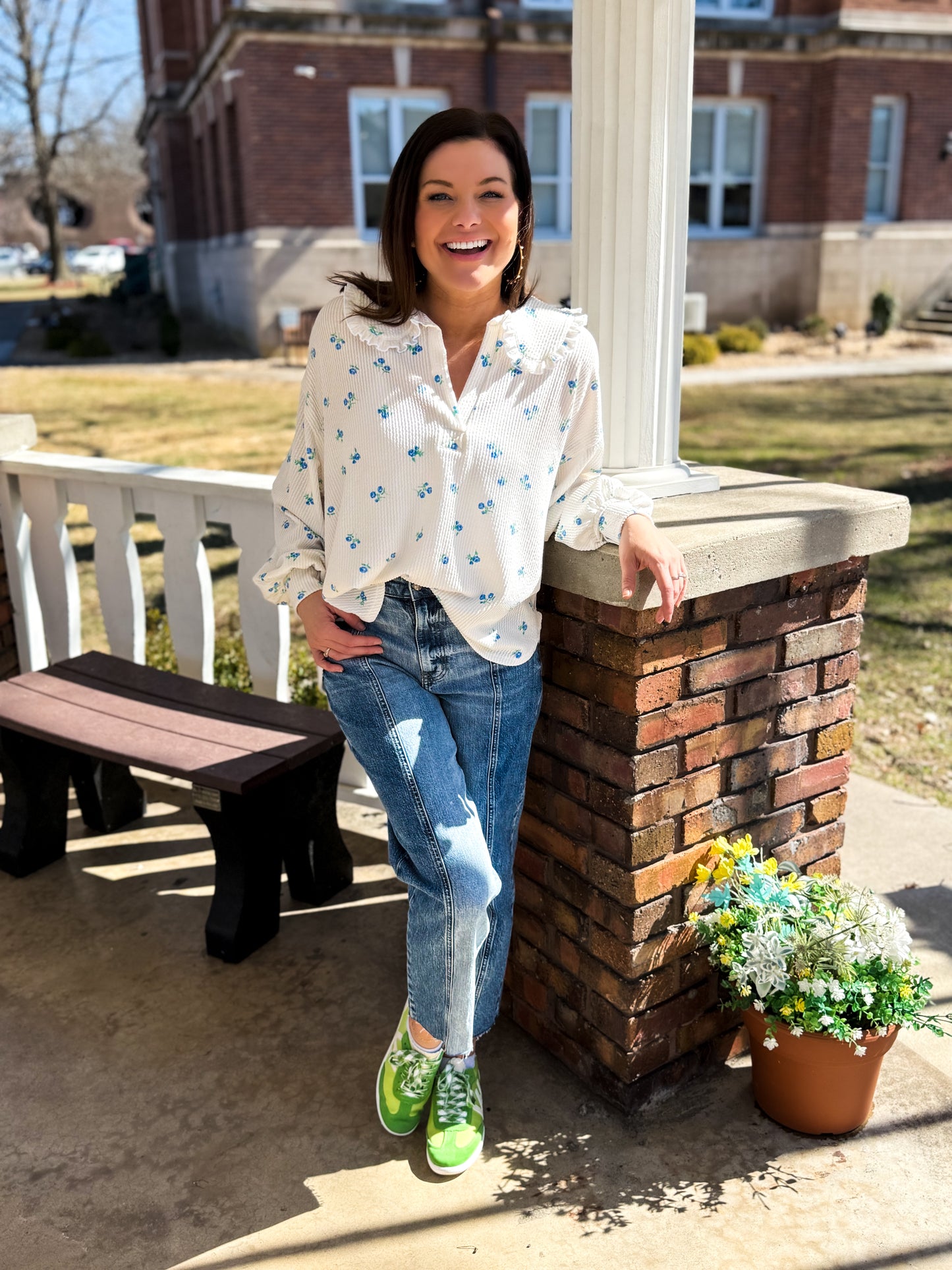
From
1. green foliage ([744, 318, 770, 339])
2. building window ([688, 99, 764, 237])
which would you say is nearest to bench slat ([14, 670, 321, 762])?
green foliage ([744, 318, 770, 339])

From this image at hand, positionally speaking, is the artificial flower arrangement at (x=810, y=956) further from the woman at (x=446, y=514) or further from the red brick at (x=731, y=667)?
the woman at (x=446, y=514)

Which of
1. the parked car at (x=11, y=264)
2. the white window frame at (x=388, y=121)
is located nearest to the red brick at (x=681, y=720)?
the white window frame at (x=388, y=121)

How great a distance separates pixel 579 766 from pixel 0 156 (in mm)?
39060

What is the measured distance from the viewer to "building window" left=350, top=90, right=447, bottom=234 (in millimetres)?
16297

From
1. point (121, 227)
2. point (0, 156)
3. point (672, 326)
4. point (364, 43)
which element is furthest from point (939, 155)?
point (121, 227)

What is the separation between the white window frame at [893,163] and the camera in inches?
712

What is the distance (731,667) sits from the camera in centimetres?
215

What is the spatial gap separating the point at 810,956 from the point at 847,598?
2.43ft

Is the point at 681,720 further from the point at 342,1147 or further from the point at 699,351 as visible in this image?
the point at 699,351

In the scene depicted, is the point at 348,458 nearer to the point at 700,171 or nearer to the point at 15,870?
the point at 15,870

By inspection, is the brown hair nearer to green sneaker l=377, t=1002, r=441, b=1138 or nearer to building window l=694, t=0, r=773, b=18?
green sneaker l=377, t=1002, r=441, b=1138

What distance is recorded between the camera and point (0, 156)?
34.6 meters

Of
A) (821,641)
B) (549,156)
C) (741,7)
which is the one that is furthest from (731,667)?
(741,7)

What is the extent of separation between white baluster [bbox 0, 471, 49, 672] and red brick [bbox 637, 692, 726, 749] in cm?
265
